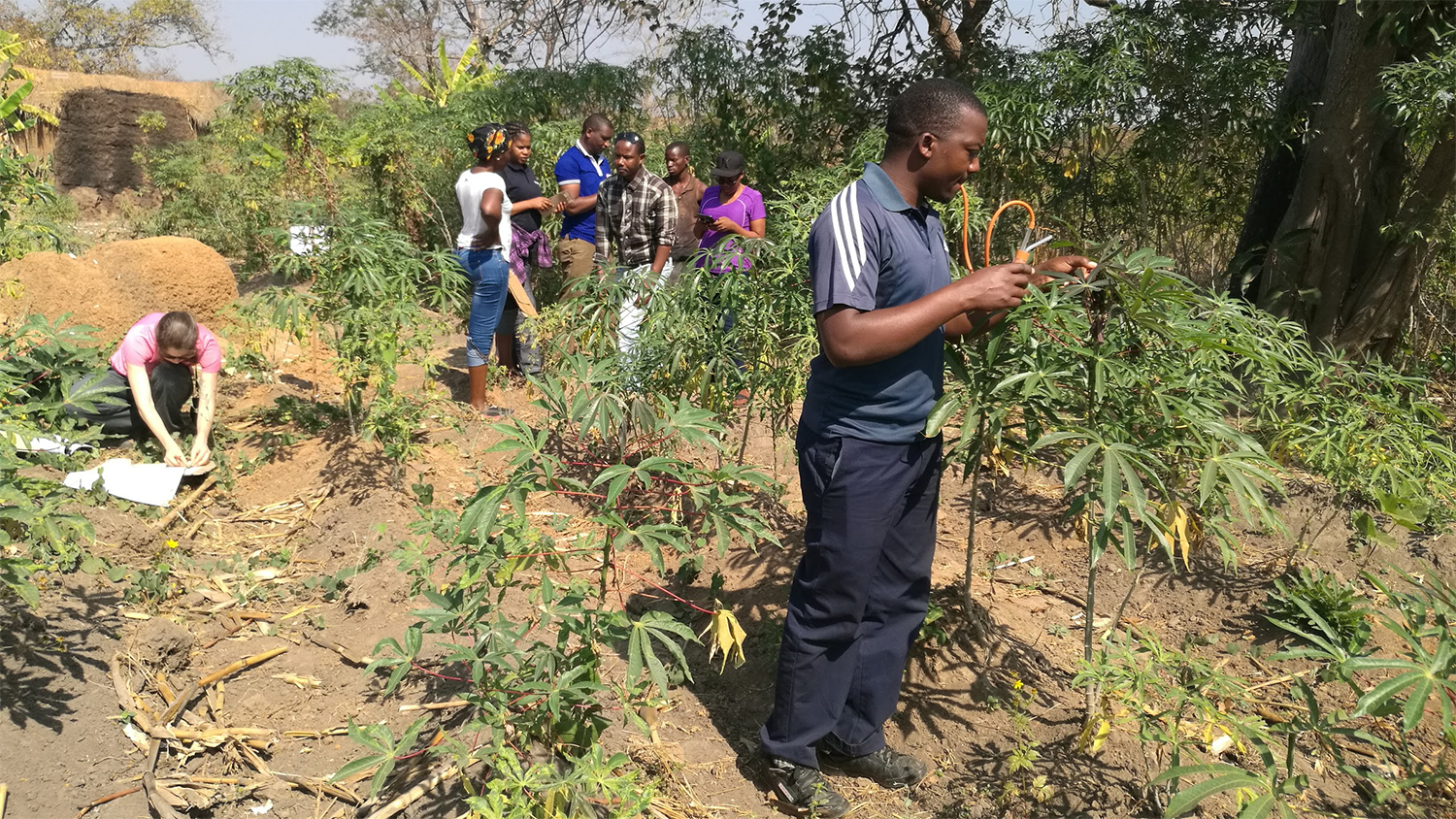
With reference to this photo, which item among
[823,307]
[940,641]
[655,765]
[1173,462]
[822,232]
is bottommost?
[655,765]

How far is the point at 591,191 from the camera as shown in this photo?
577 cm

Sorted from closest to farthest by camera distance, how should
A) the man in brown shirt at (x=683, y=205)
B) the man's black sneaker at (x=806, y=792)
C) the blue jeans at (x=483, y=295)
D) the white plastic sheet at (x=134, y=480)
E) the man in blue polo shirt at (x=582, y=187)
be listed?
the man's black sneaker at (x=806, y=792) < the white plastic sheet at (x=134, y=480) < the blue jeans at (x=483, y=295) < the man in brown shirt at (x=683, y=205) < the man in blue polo shirt at (x=582, y=187)

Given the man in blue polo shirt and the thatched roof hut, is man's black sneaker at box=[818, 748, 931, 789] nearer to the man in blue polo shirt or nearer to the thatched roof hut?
the man in blue polo shirt

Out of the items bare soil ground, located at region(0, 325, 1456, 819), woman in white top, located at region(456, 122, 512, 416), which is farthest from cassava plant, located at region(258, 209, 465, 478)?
woman in white top, located at region(456, 122, 512, 416)

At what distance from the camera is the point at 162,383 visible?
173 inches

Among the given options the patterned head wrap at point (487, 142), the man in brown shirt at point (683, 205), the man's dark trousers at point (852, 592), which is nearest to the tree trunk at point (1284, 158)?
the man in brown shirt at point (683, 205)

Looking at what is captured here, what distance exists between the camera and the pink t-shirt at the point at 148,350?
14.2 feet

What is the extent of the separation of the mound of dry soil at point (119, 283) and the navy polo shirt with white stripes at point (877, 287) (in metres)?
4.87

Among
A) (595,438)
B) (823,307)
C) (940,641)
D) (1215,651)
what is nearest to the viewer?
(823,307)

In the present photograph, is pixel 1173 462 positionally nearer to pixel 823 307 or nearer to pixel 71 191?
pixel 823 307

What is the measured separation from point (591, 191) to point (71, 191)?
39.7 feet

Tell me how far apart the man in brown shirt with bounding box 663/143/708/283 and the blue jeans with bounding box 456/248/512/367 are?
0.94m

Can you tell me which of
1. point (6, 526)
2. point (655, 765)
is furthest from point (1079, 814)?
point (6, 526)

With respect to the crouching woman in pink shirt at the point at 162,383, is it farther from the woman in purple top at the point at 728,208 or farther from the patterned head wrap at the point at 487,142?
the woman in purple top at the point at 728,208
